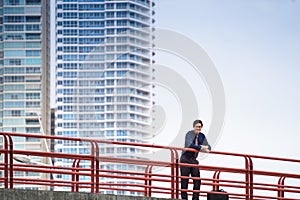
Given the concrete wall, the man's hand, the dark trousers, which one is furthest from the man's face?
the concrete wall

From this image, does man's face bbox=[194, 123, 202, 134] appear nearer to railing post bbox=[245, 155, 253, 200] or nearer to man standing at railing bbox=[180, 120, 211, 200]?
man standing at railing bbox=[180, 120, 211, 200]

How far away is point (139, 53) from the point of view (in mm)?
85188

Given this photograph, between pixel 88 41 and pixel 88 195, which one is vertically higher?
pixel 88 41

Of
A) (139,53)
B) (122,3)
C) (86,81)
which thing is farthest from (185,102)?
(122,3)

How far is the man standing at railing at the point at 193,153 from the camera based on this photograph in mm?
19469

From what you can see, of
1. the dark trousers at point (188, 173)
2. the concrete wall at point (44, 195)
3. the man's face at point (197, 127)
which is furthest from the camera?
the dark trousers at point (188, 173)

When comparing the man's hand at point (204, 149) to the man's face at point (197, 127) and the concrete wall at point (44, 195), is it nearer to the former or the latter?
the man's face at point (197, 127)

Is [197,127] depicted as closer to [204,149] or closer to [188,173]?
[204,149]

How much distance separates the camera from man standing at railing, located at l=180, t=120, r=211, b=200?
19.5 metres

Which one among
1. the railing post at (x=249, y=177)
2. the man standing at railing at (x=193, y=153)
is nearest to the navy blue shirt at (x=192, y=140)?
the man standing at railing at (x=193, y=153)

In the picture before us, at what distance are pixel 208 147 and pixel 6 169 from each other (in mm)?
3743

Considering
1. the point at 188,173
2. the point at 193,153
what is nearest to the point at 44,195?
the point at 188,173

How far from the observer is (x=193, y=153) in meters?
19.8

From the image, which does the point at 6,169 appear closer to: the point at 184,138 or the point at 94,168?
the point at 94,168
